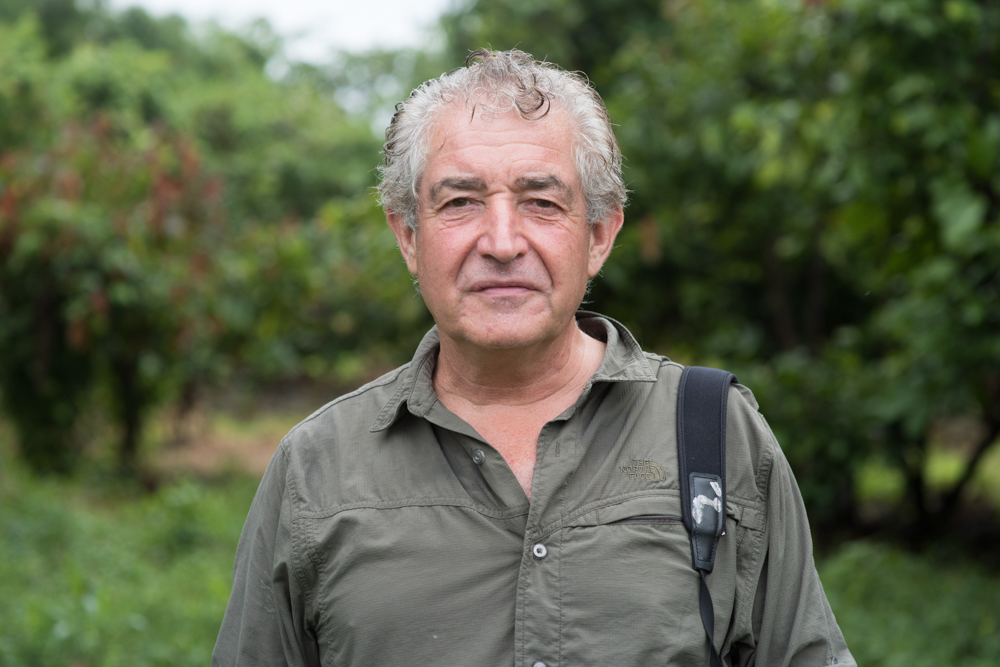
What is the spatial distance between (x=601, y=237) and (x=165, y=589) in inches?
161

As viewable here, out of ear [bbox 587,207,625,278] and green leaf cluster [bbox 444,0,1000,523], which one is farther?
green leaf cluster [bbox 444,0,1000,523]

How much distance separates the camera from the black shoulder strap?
59.8 inches

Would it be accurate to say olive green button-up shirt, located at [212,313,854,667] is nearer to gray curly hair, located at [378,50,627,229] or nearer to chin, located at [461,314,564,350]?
chin, located at [461,314,564,350]

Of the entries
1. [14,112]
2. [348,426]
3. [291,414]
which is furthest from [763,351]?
[291,414]

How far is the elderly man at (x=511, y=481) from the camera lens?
4.95 feet

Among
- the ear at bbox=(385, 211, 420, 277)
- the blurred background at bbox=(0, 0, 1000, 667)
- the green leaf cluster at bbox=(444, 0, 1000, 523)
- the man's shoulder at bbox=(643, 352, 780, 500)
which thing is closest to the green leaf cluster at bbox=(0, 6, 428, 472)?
the blurred background at bbox=(0, 0, 1000, 667)

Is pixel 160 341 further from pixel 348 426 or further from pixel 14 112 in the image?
pixel 348 426

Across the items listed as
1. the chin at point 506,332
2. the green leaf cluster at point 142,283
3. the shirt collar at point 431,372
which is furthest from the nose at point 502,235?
the green leaf cluster at point 142,283

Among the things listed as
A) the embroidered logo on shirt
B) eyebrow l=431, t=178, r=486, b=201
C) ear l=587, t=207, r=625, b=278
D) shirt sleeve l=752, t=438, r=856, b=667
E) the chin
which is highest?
eyebrow l=431, t=178, r=486, b=201

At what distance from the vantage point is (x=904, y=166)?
3.82 meters

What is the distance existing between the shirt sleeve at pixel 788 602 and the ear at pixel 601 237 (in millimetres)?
495

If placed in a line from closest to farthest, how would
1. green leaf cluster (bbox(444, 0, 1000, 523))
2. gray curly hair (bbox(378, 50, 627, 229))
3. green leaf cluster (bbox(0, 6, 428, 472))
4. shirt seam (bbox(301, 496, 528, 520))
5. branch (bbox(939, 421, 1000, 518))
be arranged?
shirt seam (bbox(301, 496, 528, 520)) < gray curly hair (bbox(378, 50, 627, 229)) < green leaf cluster (bbox(444, 0, 1000, 523)) < branch (bbox(939, 421, 1000, 518)) < green leaf cluster (bbox(0, 6, 428, 472))

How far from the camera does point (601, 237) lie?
72.0 inches

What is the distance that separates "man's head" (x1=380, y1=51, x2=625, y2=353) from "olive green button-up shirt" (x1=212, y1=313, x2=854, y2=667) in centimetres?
16
